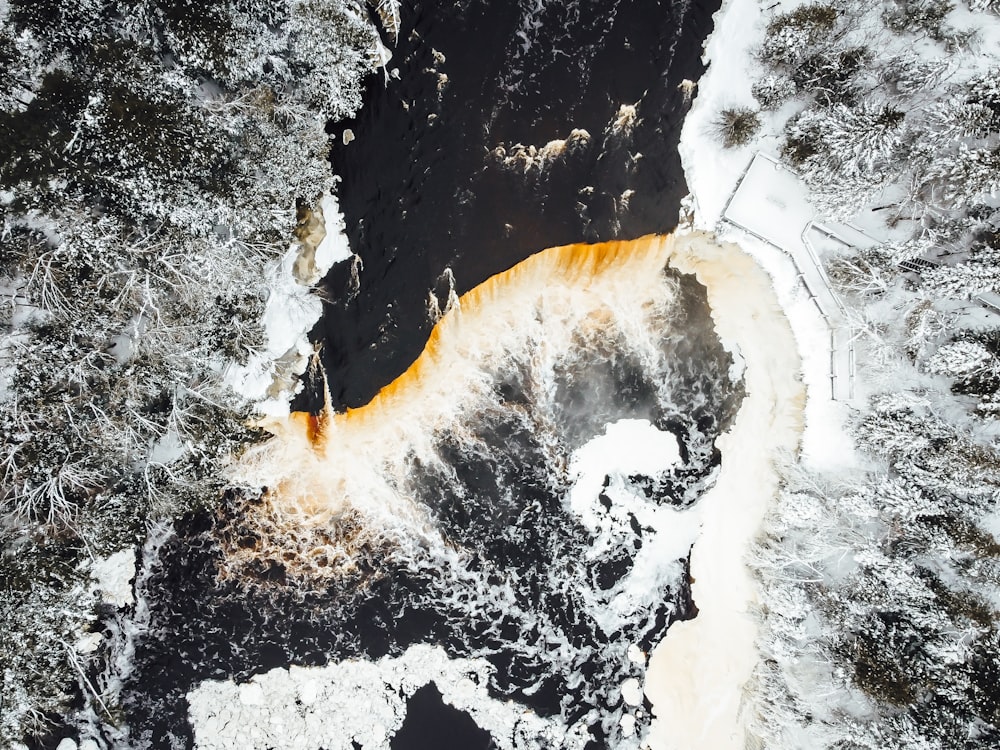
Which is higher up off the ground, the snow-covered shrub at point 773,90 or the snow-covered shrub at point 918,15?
the snow-covered shrub at point 918,15

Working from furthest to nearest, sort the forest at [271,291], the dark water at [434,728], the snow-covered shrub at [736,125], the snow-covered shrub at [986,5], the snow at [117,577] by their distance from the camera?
the dark water at [434,728] < the snow at [117,577] < the snow-covered shrub at [736,125] < the snow-covered shrub at [986,5] < the forest at [271,291]

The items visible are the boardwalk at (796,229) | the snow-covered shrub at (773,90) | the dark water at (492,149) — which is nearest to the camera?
the snow-covered shrub at (773,90)

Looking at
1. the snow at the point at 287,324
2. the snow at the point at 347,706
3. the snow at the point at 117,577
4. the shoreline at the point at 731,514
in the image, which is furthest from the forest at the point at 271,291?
the snow at the point at 347,706

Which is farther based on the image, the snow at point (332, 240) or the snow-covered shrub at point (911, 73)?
the snow at point (332, 240)

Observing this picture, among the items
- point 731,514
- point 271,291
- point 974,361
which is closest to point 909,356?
point 974,361

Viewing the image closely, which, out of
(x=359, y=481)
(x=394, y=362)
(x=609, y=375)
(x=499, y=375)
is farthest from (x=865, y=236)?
(x=359, y=481)

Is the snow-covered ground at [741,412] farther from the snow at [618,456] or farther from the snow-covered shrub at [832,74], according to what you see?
the snow at [618,456]
